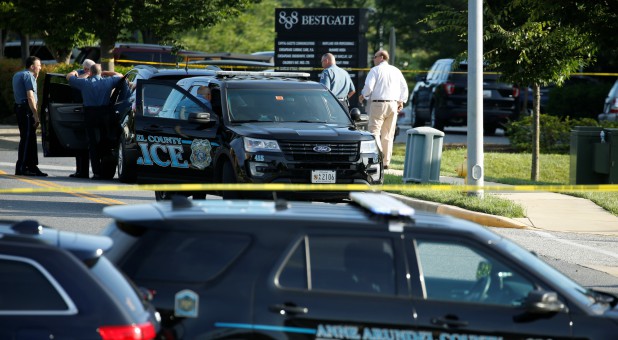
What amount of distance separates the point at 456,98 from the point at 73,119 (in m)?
13.2

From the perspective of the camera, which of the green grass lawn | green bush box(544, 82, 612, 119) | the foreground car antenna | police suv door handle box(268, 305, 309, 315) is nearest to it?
police suv door handle box(268, 305, 309, 315)

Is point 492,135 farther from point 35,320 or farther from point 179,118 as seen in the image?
point 35,320

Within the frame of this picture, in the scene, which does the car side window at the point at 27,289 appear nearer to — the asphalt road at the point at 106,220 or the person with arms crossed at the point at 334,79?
the asphalt road at the point at 106,220

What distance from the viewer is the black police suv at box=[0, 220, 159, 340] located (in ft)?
17.2

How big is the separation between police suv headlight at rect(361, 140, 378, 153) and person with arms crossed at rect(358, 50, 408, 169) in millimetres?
5549

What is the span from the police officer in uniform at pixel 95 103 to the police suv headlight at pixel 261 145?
16.7 ft

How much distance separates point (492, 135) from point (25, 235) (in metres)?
27.6

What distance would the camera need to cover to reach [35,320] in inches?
207

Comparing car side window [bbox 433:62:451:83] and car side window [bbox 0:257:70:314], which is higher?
car side window [bbox 433:62:451:83]

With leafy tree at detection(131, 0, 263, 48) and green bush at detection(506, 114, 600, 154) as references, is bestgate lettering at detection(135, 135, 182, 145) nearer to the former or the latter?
green bush at detection(506, 114, 600, 154)

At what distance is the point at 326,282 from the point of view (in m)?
6.08

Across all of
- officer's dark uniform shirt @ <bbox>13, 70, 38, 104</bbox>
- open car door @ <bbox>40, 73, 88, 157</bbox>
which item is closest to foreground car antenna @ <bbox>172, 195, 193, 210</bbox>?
open car door @ <bbox>40, 73, 88, 157</bbox>

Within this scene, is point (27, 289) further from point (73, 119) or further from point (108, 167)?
point (108, 167)

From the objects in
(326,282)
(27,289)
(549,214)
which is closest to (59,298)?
(27,289)
